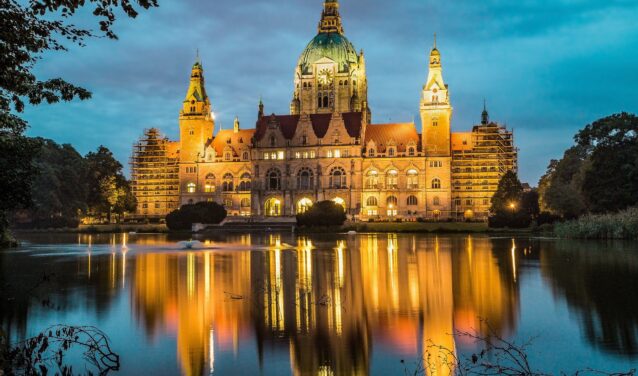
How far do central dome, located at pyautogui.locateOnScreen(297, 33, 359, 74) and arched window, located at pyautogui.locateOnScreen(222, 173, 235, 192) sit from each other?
87.2 ft

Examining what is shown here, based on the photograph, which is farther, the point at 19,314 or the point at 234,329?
the point at 19,314

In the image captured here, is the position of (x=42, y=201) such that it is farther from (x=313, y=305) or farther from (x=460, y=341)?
(x=460, y=341)

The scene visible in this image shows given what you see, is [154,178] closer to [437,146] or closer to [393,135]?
[393,135]

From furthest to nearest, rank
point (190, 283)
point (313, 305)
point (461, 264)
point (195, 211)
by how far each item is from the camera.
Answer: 1. point (195, 211)
2. point (461, 264)
3. point (190, 283)
4. point (313, 305)

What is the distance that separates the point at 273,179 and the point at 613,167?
178 ft

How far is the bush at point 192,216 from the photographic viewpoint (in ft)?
241

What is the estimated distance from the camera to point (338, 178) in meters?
95.9

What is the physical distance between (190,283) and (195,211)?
54.0 meters

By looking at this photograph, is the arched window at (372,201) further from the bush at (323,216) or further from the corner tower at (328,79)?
the bush at (323,216)

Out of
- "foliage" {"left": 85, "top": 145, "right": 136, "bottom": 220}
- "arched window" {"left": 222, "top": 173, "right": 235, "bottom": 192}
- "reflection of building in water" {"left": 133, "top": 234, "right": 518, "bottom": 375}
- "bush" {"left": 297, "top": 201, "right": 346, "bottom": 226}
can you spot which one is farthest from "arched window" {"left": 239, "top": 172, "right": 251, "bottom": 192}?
"reflection of building in water" {"left": 133, "top": 234, "right": 518, "bottom": 375}

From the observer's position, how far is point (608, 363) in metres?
11.0

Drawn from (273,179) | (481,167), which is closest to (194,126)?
(273,179)

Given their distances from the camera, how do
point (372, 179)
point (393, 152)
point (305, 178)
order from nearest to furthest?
point (372, 179)
point (393, 152)
point (305, 178)

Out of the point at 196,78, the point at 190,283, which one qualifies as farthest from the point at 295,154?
the point at 190,283
